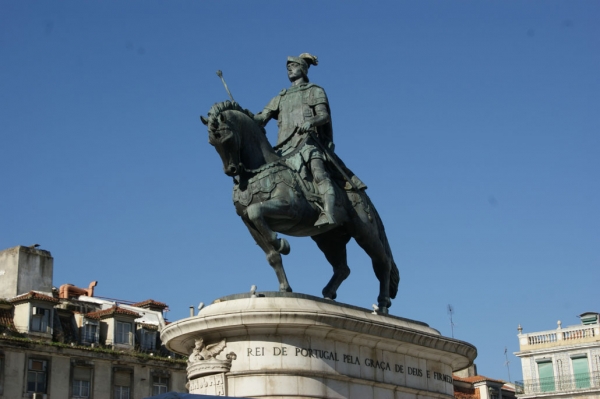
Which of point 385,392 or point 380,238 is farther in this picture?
point 380,238

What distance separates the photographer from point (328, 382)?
18594 millimetres

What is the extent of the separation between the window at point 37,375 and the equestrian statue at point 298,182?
94.1ft

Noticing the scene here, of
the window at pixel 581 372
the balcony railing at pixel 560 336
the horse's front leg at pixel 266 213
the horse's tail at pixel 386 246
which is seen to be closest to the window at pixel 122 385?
the balcony railing at pixel 560 336

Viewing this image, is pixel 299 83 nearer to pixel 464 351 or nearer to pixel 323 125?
pixel 323 125

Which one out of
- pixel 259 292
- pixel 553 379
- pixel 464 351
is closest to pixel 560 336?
→ pixel 553 379

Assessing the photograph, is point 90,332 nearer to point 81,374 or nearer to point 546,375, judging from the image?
point 81,374

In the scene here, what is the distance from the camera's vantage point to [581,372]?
6197 centimetres

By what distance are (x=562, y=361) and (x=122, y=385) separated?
88.3 feet

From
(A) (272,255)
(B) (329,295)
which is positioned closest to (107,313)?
(B) (329,295)

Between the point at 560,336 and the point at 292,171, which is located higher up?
the point at 560,336

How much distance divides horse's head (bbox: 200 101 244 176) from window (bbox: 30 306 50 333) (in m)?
31.5

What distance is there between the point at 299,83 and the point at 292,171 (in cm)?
256

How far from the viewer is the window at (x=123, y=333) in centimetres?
5197

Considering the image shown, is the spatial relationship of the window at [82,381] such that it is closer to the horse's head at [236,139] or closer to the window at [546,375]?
the window at [546,375]
